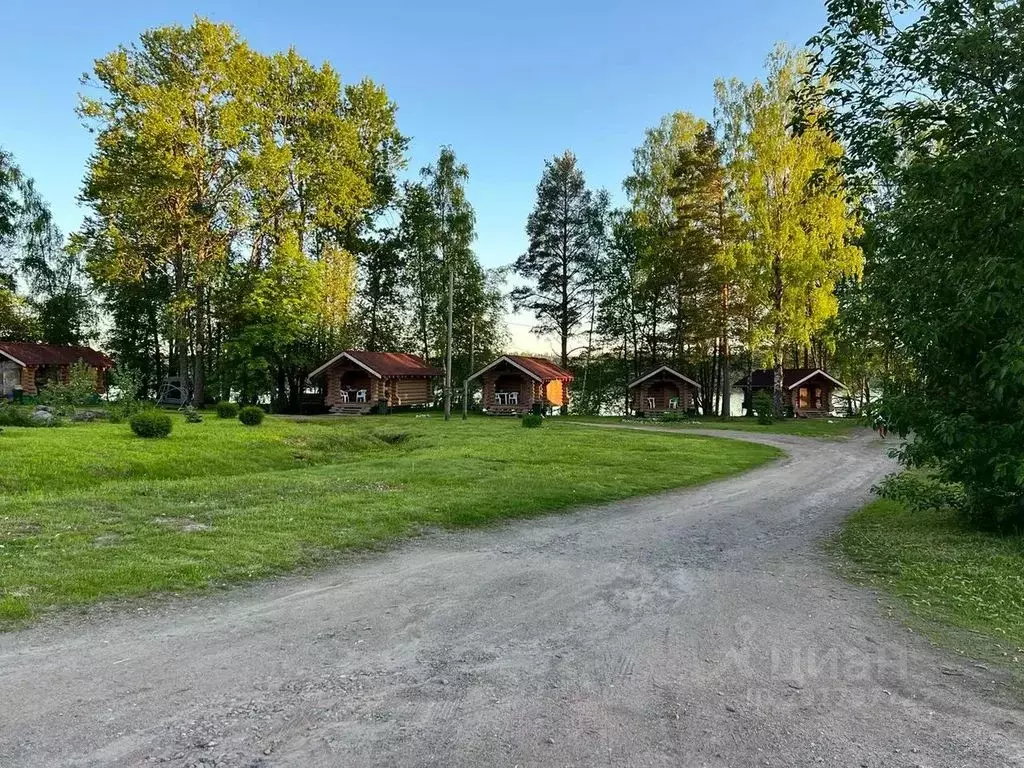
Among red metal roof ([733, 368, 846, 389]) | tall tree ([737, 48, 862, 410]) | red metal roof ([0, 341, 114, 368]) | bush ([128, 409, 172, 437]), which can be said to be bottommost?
bush ([128, 409, 172, 437])

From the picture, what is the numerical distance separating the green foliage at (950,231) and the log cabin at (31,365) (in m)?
42.0

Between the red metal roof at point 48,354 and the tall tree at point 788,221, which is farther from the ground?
the tall tree at point 788,221

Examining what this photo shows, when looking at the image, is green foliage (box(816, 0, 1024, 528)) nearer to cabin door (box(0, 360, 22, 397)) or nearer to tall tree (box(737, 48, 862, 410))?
tall tree (box(737, 48, 862, 410))

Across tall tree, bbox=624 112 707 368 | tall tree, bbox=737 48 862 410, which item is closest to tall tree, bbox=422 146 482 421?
tall tree, bbox=624 112 707 368

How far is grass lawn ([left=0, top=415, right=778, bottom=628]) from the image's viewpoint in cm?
686

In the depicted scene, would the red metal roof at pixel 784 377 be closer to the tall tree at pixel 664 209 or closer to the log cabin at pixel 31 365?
the tall tree at pixel 664 209

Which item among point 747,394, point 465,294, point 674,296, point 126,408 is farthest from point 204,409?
point 747,394

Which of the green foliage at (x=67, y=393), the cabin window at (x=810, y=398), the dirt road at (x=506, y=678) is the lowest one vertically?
the dirt road at (x=506, y=678)

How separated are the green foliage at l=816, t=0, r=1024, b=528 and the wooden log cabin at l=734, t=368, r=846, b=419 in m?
32.5

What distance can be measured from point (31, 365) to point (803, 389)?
4920 centimetres

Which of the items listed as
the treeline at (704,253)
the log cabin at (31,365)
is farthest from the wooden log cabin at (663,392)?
the log cabin at (31,365)

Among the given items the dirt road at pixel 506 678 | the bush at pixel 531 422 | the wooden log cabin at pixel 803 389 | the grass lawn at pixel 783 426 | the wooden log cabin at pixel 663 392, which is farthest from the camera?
the wooden log cabin at pixel 663 392

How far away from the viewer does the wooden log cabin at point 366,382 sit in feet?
130

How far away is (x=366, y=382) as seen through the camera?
40719 millimetres
